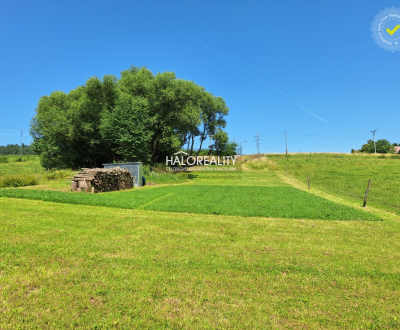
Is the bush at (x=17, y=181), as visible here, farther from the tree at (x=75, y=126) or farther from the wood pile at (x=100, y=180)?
the tree at (x=75, y=126)

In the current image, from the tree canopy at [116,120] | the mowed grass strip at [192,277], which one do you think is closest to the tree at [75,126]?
the tree canopy at [116,120]

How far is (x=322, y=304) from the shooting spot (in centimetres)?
305

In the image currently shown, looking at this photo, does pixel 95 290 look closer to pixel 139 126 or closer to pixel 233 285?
pixel 233 285

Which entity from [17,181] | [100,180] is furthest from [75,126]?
[100,180]

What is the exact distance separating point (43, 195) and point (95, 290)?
987 cm

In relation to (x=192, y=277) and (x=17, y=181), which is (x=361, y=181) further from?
(x=17, y=181)

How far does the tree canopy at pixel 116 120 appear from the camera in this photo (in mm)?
24297

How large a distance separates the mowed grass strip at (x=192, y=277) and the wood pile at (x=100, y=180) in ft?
26.0

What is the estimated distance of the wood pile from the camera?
14.3 meters

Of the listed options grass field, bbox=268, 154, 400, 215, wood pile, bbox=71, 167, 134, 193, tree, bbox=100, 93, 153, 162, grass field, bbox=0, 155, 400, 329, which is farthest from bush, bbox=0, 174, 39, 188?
grass field, bbox=268, 154, 400, 215

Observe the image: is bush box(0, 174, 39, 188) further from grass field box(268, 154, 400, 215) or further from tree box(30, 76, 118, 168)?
grass field box(268, 154, 400, 215)

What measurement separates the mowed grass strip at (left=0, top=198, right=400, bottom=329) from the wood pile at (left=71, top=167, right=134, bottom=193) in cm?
791

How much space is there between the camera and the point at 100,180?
15.0 meters

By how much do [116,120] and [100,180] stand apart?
10.7m
